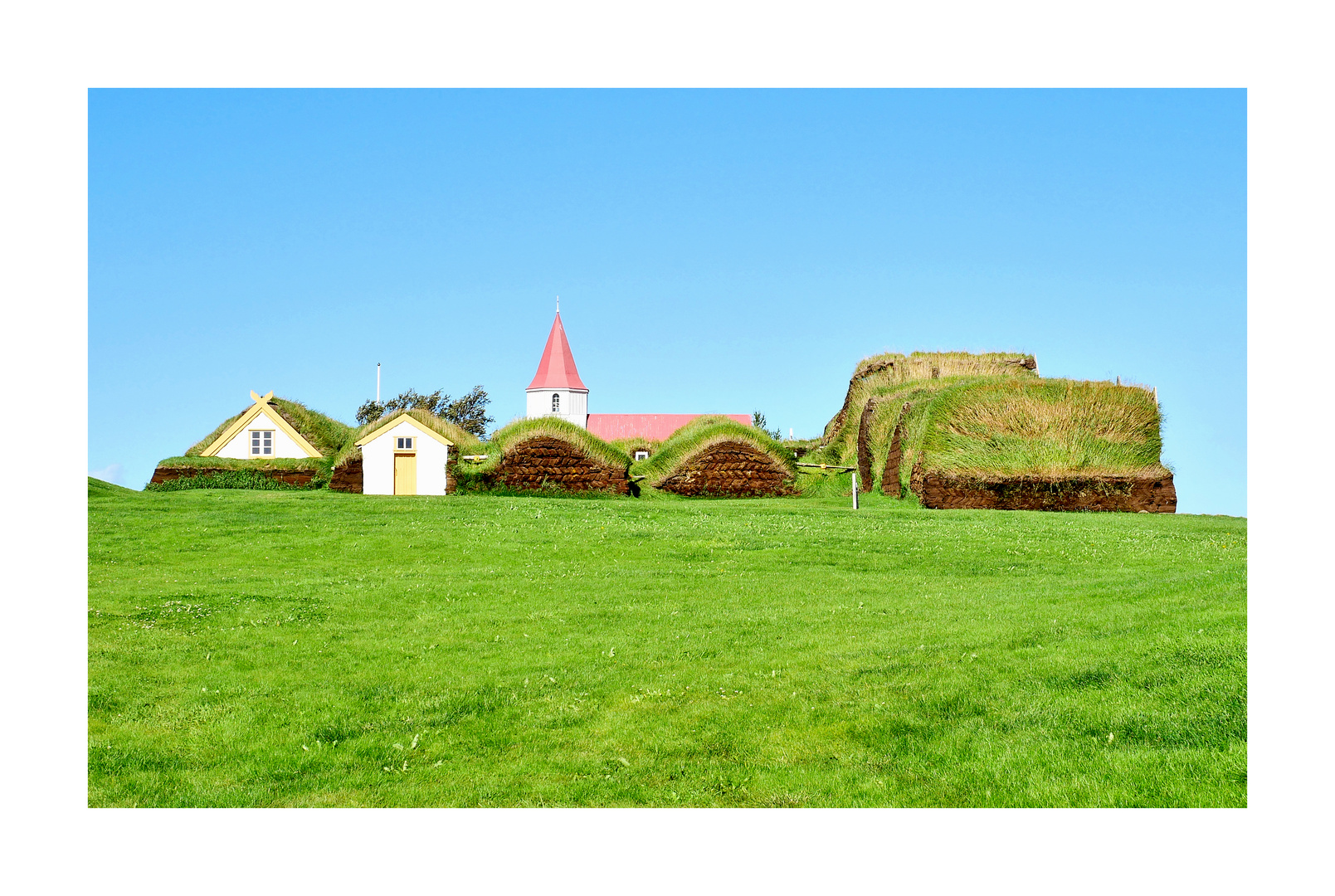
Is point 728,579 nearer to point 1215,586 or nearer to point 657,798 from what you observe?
point 1215,586

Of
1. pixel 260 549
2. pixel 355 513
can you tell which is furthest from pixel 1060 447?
pixel 260 549

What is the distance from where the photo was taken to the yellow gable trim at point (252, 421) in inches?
1619

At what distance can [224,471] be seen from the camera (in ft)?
130

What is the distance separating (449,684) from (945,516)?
1722 centimetres

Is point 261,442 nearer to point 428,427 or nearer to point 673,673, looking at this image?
point 428,427

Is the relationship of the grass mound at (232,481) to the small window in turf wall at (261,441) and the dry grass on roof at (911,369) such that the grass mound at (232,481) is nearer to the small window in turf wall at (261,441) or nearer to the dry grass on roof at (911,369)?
the small window in turf wall at (261,441)

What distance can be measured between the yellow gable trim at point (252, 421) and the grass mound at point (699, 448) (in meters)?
13.4

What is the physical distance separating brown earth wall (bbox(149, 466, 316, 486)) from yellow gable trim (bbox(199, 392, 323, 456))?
4.81 ft

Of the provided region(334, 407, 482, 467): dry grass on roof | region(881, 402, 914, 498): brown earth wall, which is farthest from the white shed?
region(881, 402, 914, 498): brown earth wall

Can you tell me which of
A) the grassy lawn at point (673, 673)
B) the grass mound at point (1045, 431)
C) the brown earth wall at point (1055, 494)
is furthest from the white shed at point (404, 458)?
the brown earth wall at point (1055, 494)

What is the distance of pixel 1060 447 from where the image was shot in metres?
30.2

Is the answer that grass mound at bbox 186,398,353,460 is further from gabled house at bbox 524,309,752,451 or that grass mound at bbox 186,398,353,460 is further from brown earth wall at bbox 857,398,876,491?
gabled house at bbox 524,309,752,451

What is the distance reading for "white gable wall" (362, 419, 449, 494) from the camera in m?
37.0
